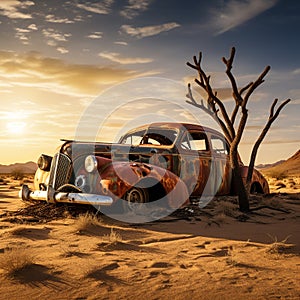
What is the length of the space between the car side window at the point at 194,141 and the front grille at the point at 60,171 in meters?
2.81

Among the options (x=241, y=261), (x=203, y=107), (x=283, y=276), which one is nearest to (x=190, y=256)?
(x=241, y=261)

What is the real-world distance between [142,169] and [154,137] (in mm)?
2376

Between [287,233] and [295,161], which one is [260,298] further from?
[295,161]

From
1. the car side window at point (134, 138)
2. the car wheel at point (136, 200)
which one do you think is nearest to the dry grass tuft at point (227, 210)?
the car wheel at point (136, 200)

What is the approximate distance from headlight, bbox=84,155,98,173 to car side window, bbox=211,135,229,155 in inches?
149

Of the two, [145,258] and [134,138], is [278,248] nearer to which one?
[145,258]

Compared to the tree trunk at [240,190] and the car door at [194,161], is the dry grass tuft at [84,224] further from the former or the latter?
the tree trunk at [240,190]

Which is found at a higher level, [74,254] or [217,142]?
[217,142]

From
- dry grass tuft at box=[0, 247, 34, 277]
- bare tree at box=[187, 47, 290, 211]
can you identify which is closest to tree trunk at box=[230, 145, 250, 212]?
bare tree at box=[187, 47, 290, 211]

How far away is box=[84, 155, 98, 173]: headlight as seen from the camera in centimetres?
705

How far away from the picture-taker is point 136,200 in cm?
722

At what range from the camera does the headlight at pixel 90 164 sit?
7.05 meters

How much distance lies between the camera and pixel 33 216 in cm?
739

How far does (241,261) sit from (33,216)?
14.7ft
